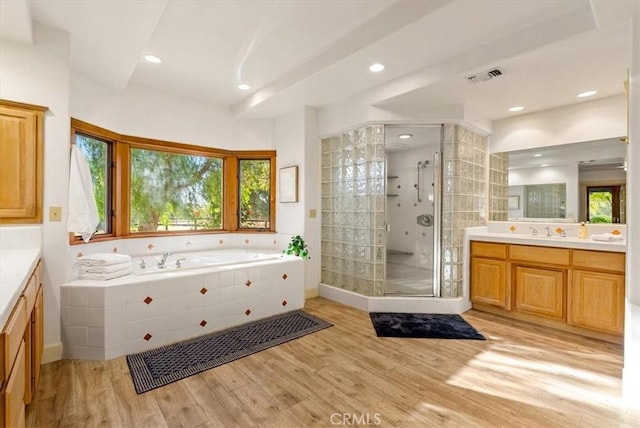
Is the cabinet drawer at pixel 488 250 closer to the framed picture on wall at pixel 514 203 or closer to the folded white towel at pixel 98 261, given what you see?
the framed picture on wall at pixel 514 203

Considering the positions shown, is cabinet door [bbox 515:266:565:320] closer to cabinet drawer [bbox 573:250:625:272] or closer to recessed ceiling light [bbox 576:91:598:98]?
cabinet drawer [bbox 573:250:625:272]

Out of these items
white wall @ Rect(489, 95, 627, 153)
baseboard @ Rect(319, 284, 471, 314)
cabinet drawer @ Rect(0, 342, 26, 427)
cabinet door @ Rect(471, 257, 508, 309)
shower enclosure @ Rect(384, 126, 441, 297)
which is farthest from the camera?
shower enclosure @ Rect(384, 126, 441, 297)

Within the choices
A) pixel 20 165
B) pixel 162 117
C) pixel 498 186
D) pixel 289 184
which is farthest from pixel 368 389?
pixel 162 117

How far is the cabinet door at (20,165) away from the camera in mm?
2018

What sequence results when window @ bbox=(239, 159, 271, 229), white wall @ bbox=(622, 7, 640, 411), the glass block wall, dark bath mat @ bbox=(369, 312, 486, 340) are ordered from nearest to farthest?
1. white wall @ bbox=(622, 7, 640, 411)
2. dark bath mat @ bbox=(369, 312, 486, 340)
3. the glass block wall
4. window @ bbox=(239, 159, 271, 229)

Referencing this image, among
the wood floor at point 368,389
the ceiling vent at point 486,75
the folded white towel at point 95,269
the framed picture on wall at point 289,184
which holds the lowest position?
the wood floor at point 368,389

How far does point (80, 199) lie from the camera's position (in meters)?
2.31

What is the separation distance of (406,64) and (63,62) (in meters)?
2.75

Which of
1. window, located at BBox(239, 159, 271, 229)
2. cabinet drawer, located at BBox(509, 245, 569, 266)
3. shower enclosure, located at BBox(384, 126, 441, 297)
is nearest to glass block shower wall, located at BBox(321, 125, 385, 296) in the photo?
shower enclosure, located at BBox(384, 126, 441, 297)

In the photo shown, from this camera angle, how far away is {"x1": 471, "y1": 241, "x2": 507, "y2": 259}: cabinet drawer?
124 inches

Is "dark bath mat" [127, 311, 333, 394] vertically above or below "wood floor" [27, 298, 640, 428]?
above

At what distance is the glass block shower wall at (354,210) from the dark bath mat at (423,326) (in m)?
0.38

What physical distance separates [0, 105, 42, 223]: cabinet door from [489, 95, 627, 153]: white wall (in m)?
4.56

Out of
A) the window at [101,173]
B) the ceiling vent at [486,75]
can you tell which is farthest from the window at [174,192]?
the ceiling vent at [486,75]
